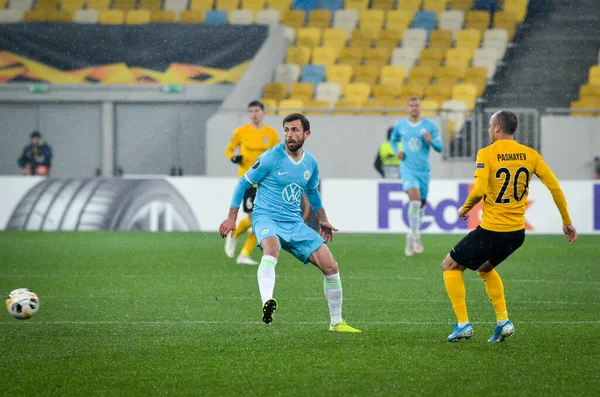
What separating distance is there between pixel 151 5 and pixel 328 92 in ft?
21.6

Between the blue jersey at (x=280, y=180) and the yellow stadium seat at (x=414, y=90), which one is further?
the yellow stadium seat at (x=414, y=90)

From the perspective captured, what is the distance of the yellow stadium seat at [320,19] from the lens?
29547 millimetres

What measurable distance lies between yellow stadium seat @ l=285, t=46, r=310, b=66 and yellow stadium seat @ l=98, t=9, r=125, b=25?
4.81 m

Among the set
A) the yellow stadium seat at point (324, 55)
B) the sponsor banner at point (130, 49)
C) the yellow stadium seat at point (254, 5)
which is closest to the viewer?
the sponsor banner at point (130, 49)

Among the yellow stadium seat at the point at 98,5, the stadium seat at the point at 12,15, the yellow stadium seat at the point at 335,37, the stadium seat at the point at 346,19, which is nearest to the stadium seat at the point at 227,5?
the stadium seat at the point at 346,19

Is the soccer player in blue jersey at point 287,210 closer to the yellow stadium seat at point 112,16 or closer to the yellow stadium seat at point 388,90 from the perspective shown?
the yellow stadium seat at point 388,90

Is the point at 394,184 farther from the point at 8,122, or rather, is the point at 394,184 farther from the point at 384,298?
the point at 8,122

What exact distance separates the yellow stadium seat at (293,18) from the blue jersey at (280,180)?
21.3m

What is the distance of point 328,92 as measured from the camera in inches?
1051

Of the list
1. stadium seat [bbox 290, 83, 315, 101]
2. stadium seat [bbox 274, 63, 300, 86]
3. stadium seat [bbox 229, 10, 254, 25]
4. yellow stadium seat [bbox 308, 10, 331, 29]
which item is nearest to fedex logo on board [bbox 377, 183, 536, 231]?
stadium seat [bbox 290, 83, 315, 101]

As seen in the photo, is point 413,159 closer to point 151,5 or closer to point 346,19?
point 346,19

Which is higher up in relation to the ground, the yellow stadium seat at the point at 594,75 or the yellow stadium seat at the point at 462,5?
the yellow stadium seat at the point at 462,5

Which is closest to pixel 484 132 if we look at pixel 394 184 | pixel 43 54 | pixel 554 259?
pixel 394 184

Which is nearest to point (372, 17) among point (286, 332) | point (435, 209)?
point (435, 209)
